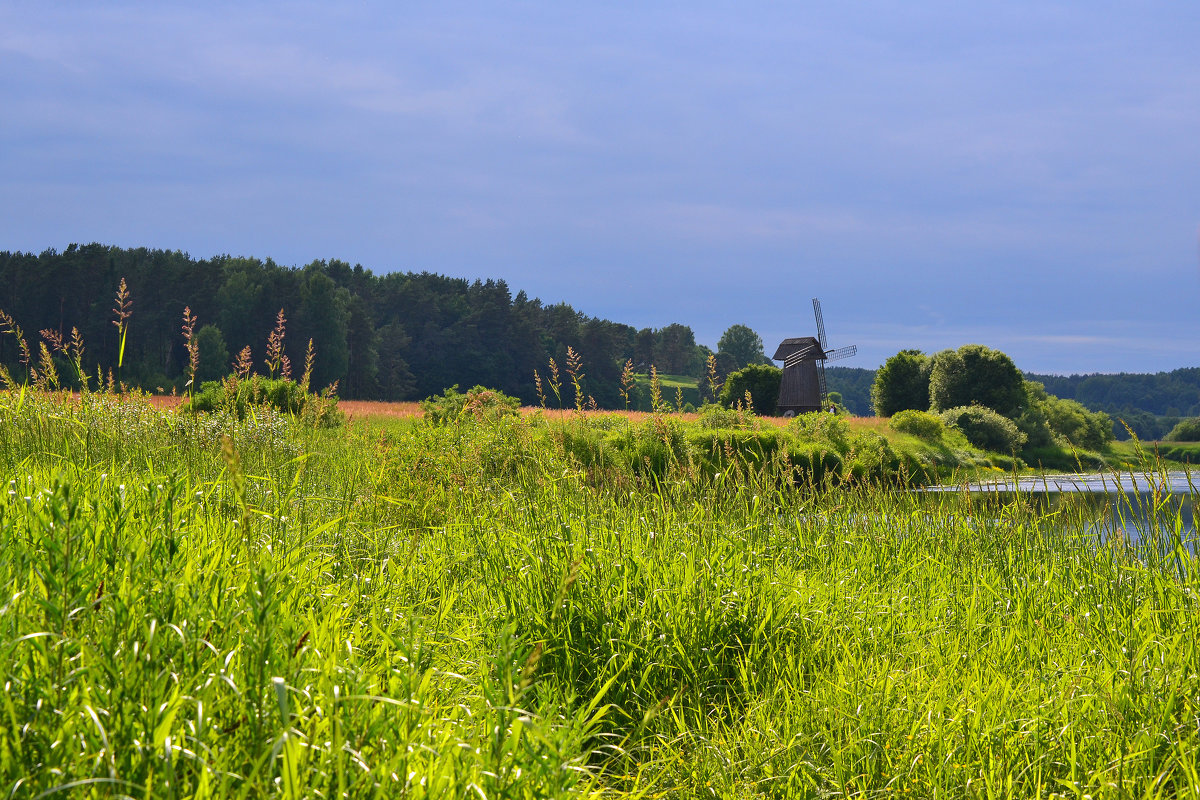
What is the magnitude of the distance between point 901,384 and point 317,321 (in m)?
37.1

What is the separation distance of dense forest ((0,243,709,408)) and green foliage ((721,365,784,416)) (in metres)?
12.1

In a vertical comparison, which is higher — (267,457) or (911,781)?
(267,457)

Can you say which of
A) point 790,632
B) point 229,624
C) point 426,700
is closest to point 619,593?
point 790,632

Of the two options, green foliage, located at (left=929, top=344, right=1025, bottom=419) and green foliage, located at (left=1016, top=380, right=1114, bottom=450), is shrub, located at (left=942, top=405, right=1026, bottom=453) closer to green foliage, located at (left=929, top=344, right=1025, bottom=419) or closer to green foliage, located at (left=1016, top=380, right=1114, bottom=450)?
green foliage, located at (left=929, top=344, right=1025, bottom=419)

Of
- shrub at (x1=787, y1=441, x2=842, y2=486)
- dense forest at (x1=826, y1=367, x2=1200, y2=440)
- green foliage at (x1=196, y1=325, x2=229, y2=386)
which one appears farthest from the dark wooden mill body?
dense forest at (x1=826, y1=367, x2=1200, y2=440)

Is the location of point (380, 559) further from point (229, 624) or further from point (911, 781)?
point (911, 781)

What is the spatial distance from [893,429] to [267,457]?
2899cm

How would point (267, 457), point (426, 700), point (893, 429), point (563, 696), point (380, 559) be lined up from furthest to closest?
point (893, 429) < point (267, 457) < point (380, 559) < point (563, 696) < point (426, 700)

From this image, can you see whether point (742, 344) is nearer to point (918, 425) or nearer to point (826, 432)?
point (918, 425)

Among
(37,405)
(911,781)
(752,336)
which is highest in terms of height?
(752,336)

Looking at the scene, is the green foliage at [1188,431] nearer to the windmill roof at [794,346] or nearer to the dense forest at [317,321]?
the windmill roof at [794,346]

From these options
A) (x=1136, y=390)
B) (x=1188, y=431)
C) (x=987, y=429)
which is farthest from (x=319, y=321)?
(x=1136, y=390)

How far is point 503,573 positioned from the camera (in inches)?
158

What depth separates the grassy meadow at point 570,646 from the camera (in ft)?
5.90
